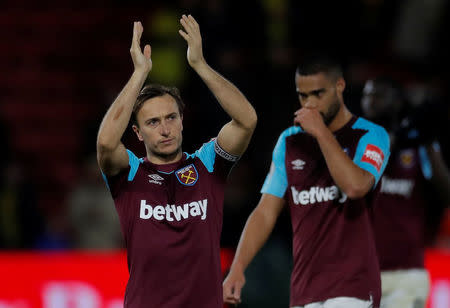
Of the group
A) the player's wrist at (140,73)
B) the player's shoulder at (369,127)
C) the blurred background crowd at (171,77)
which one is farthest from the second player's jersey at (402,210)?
the player's wrist at (140,73)

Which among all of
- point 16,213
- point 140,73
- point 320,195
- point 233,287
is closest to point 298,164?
point 320,195

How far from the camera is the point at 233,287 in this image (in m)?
4.63

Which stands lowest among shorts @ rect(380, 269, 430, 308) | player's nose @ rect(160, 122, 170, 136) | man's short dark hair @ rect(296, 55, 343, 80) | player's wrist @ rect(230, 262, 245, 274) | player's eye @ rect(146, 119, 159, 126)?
shorts @ rect(380, 269, 430, 308)

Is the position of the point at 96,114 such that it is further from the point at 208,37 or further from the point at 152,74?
the point at 208,37

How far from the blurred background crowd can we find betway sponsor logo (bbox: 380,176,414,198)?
71 cm

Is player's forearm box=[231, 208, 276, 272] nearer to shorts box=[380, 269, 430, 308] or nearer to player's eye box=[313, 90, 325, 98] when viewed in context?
player's eye box=[313, 90, 325, 98]

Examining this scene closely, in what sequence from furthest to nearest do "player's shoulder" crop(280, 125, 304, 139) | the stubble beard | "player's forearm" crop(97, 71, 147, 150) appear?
1. "player's shoulder" crop(280, 125, 304, 139)
2. the stubble beard
3. "player's forearm" crop(97, 71, 147, 150)

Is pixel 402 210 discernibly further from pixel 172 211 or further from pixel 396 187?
pixel 172 211

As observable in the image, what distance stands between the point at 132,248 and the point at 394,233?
253 cm

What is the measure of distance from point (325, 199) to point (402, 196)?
1.65 metres

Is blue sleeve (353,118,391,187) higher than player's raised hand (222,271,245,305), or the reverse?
blue sleeve (353,118,391,187)

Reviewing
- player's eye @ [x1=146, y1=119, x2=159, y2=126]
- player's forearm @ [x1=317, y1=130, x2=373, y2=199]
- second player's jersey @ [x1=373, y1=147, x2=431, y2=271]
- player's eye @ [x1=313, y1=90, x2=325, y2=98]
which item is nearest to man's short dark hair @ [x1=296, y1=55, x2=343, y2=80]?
player's eye @ [x1=313, y1=90, x2=325, y2=98]

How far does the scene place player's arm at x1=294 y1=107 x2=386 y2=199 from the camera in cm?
438

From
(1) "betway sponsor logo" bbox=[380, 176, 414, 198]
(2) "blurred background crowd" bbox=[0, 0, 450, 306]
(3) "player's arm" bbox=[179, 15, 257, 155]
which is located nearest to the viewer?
(3) "player's arm" bbox=[179, 15, 257, 155]
